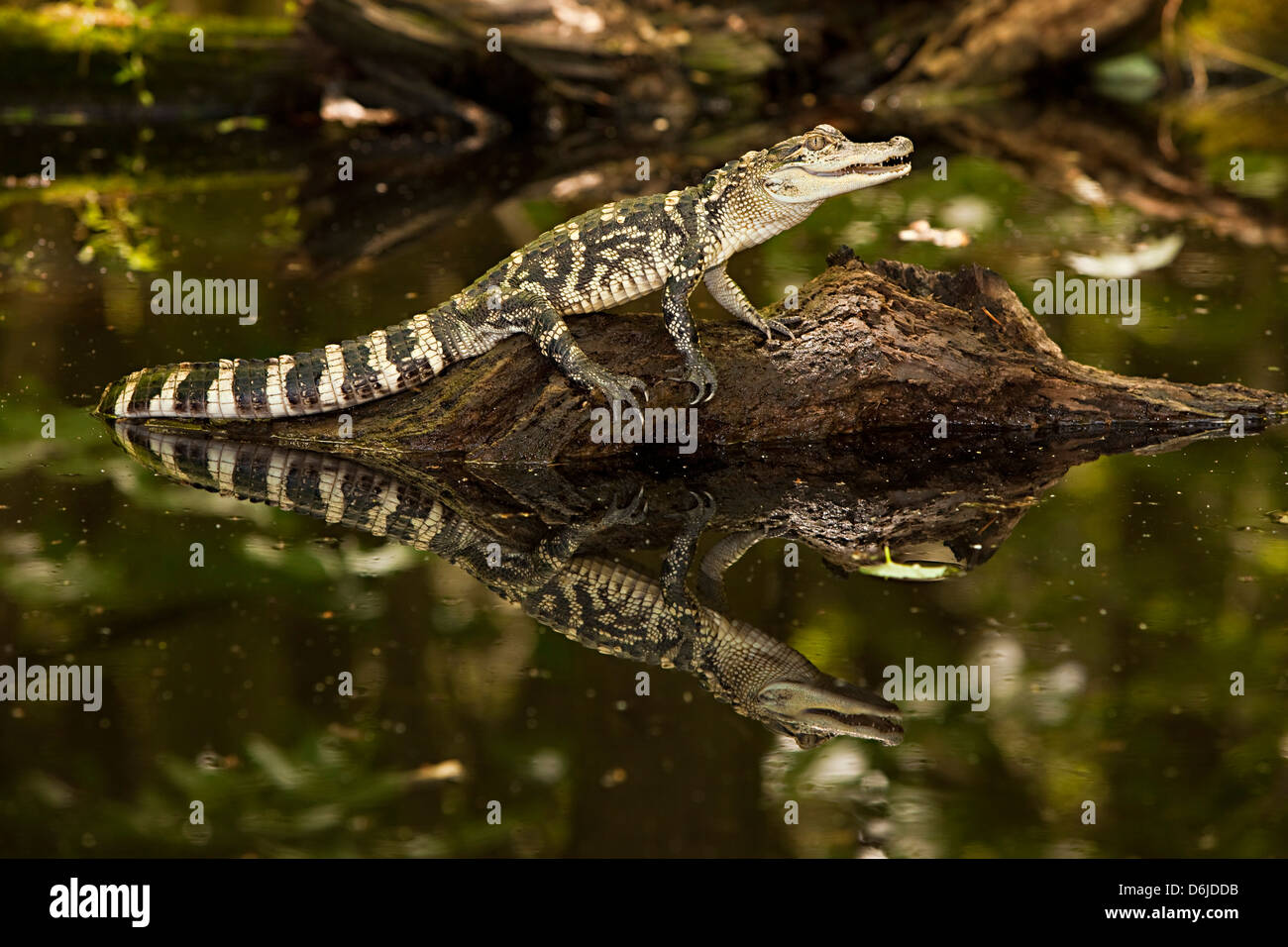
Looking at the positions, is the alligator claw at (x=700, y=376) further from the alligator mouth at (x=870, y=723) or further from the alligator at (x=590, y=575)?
the alligator mouth at (x=870, y=723)

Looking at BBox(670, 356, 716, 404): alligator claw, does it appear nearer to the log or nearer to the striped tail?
the log

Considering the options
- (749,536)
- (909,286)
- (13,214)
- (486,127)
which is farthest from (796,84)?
(749,536)

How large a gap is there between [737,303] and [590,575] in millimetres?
1702

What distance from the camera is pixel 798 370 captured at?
603 centimetres

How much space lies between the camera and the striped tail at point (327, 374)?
5.95m

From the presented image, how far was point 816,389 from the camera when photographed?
19.8ft

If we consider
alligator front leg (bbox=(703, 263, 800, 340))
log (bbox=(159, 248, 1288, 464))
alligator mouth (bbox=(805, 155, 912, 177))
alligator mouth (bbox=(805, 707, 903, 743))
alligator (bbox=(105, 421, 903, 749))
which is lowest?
alligator mouth (bbox=(805, 707, 903, 743))

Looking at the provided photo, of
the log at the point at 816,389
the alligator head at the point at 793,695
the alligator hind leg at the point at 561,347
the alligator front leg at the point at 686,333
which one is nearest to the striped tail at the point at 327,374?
the log at the point at 816,389

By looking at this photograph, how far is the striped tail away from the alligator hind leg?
0.80 feet

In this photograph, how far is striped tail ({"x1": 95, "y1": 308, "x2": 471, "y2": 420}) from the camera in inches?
234

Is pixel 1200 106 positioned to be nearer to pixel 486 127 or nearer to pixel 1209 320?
pixel 486 127

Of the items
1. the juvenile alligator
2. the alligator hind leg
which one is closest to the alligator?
the juvenile alligator

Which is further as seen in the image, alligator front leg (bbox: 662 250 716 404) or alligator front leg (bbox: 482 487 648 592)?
alligator front leg (bbox: 662 250 716 404)

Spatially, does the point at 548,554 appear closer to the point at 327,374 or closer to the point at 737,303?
the point at 327,374
